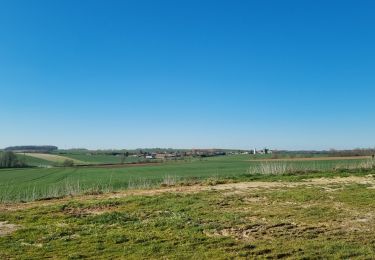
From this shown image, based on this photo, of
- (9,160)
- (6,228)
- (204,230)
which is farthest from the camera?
(9,160)

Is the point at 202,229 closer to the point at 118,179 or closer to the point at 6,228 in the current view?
the point at 6,228

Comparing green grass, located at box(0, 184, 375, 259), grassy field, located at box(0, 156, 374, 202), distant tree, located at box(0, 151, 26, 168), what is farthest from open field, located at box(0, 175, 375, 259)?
distant tree, located at box(0, 151, 26, 168)

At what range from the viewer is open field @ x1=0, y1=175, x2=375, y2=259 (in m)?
9.73

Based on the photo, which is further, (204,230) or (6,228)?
(6,228)

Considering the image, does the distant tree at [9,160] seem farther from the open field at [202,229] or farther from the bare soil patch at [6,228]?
the bare soil patch at [6,228]

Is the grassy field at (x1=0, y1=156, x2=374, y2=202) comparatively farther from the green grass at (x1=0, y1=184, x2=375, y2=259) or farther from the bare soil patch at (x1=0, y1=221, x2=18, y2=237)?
the bare soil patch at (x1=0, y1=221, x2=18, y2=237)

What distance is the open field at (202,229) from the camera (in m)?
9.73

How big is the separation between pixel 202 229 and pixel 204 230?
0.10m

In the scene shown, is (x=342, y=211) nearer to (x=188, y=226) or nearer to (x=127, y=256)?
(x=188, y=226)

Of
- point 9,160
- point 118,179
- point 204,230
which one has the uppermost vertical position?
point 9,160

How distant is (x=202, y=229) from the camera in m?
12.4

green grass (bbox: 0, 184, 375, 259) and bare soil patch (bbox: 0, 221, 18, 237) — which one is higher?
green grass (bbox: 0, 184, 375, 259)

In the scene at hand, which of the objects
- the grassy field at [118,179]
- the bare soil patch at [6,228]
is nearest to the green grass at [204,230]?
the bare soil patch at [6,228]

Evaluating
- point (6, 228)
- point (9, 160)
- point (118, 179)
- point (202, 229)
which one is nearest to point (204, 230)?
point (202, 229)
